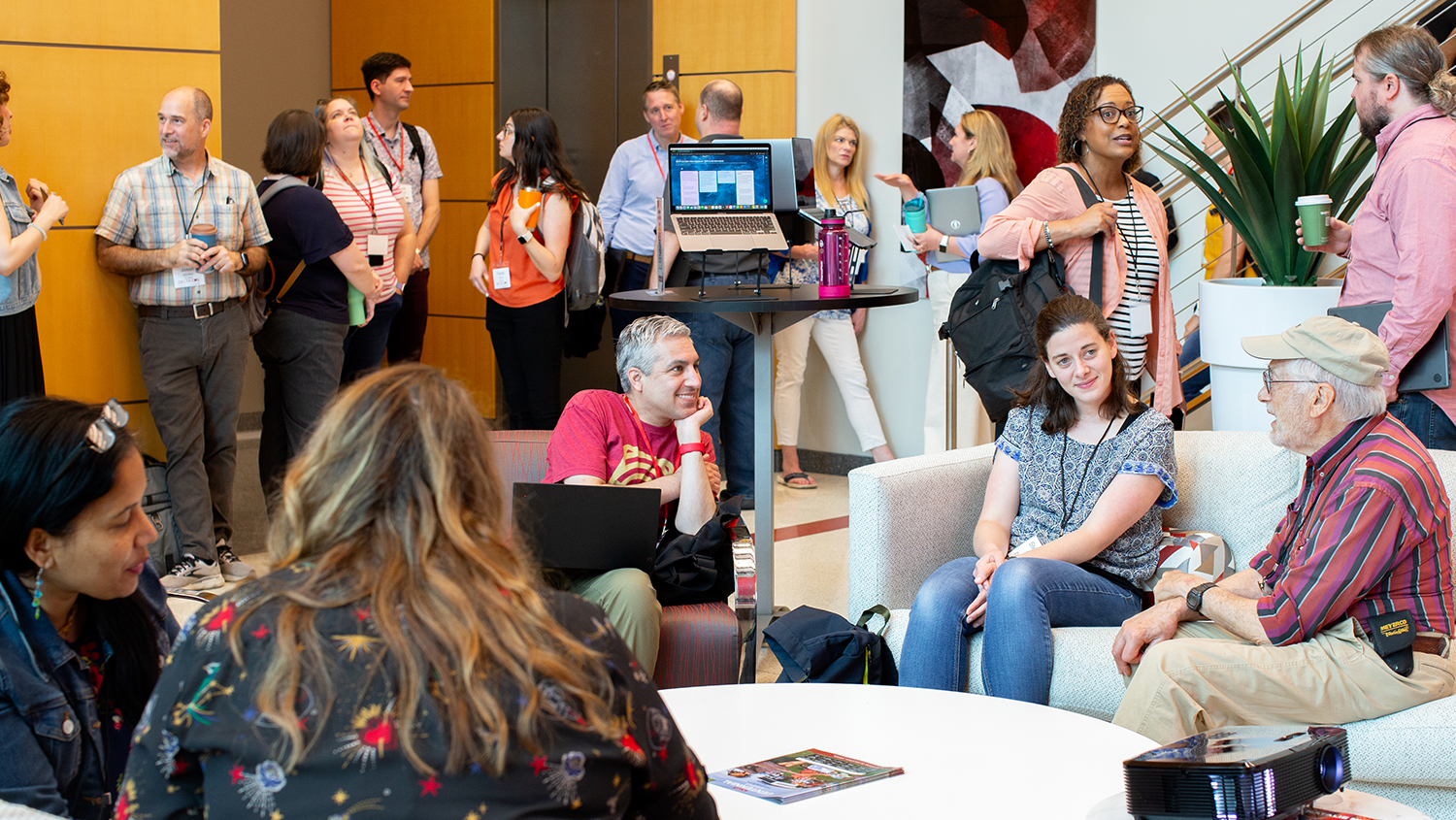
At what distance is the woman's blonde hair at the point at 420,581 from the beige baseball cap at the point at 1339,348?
1.72 metres

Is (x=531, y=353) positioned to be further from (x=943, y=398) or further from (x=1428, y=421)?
(x=1428, y=421)

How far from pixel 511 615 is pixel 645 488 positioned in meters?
1.58

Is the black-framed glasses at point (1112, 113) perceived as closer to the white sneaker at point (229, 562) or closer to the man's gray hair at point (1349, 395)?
the man's gray hair at point (1349, 395)

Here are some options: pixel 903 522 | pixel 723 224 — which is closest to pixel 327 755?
pixel 903 522

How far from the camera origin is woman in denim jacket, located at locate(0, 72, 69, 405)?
390 cm

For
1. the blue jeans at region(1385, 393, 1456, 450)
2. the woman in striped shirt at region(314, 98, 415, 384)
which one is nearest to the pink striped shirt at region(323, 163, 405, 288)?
the woman in striped shirt at region(314, 98, 415, 384)

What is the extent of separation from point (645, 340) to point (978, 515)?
3.10 ft

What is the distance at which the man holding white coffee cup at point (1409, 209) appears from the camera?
3180 mm

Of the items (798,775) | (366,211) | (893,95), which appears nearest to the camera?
(798,775)

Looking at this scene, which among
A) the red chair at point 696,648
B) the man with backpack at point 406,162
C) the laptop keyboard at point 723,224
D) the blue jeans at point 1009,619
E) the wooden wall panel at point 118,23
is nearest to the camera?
the blue jeans at point 1009,619

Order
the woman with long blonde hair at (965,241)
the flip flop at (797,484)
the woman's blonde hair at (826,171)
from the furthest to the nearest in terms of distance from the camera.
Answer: the flip flop at (797,484), the woman's blonde hair at (826,171), the woman with long blonde hair at (965,241)

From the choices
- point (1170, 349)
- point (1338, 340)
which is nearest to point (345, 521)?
point (1338, 340)

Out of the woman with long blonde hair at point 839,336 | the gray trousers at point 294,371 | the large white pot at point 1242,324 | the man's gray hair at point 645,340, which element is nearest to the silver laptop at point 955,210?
the large white pot at point 1242,324

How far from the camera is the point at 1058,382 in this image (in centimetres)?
308
